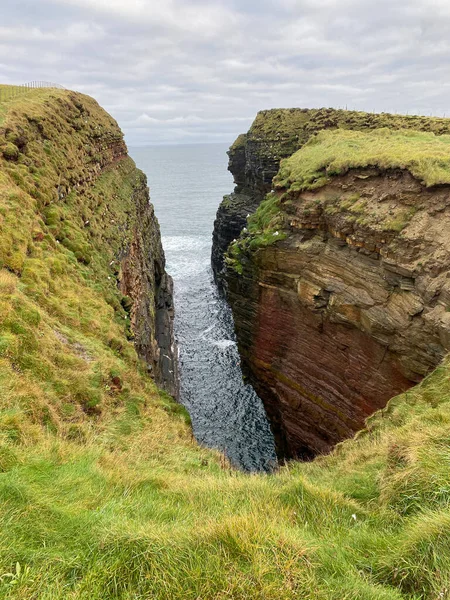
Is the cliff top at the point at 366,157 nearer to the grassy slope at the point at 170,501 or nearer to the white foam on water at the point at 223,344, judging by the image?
the grassy slope at the point at 170,501

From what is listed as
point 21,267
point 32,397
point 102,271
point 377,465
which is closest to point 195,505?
point 377,465

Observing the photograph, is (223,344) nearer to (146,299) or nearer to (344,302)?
(146,299)

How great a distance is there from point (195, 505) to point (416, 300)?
42.7 ft

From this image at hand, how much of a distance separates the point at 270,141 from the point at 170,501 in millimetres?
50146

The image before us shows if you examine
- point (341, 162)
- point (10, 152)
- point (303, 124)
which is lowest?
point (10, 152)

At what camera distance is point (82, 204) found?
2388 cm

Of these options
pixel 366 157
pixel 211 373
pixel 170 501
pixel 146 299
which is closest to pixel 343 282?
pixel 366 157

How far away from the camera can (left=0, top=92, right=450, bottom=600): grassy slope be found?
4680 millimetres

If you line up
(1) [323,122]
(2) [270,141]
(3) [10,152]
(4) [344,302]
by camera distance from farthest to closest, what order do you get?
(2) [270,141]
(1) [323,122]
(3) [10,152]
(4) [344,302]

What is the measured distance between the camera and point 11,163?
64.3 ft

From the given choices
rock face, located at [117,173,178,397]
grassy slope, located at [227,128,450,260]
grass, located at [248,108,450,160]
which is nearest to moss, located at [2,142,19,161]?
rock face, located at [117,173,178,397]

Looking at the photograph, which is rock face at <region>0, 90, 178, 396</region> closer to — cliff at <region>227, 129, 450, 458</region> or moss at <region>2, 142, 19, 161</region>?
moss at <region>2, 142, 19, 161</region>

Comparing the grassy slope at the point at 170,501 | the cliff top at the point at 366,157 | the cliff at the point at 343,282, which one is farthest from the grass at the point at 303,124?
the grassy slope at the point at 170,501

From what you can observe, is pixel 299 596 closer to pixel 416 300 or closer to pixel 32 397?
pixel 32 397
